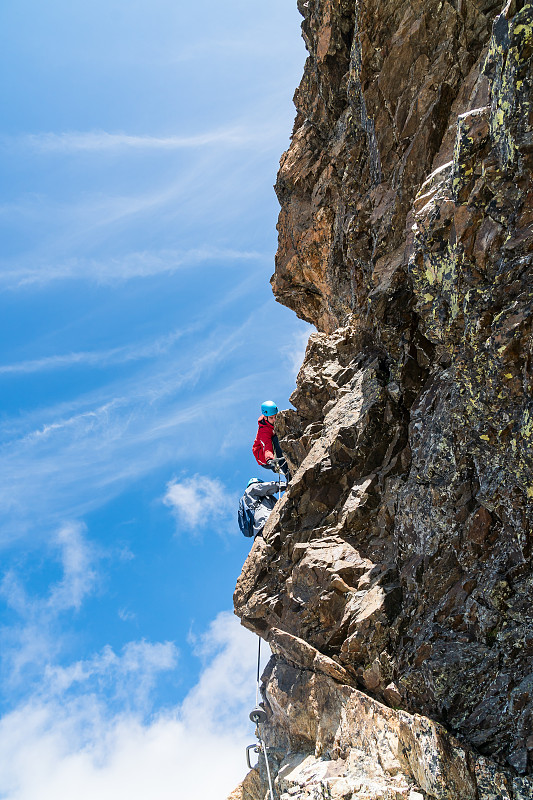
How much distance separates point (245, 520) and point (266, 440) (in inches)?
124

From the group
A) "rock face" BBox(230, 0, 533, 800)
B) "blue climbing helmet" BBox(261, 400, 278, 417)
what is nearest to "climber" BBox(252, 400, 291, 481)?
"blue climbing helmet" BBox(261, 400, 278, 417)

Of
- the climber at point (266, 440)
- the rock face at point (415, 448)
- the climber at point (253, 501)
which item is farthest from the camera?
the climber at point (266, 440)

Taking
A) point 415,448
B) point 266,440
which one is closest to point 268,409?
point 266,440

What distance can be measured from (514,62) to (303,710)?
12.1 metres

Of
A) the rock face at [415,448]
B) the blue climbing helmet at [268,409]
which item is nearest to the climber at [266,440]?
the blue climbing helmet at [268,409]

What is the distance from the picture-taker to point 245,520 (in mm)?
19688

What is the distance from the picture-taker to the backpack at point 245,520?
19.6m

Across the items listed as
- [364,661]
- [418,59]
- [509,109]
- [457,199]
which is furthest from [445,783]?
[418,59]

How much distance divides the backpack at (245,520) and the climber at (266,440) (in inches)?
69.7

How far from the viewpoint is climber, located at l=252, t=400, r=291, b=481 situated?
69.3 feet

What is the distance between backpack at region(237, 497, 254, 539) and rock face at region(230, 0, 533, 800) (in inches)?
136

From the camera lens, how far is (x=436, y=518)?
1053cm

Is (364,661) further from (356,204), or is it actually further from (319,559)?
(356,204)

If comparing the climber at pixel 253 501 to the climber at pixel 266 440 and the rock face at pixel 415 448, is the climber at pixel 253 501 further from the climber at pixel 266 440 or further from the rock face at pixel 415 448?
the rock face at pixel 415 448
